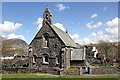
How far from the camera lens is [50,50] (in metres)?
51.3

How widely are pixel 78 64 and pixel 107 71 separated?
29.7ft

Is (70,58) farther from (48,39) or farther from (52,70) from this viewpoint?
(52,70)

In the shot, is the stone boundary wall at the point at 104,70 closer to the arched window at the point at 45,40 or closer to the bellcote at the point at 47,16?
the arched window at the point at 45,40

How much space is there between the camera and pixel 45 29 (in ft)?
169

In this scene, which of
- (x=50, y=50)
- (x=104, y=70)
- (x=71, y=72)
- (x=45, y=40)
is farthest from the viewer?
(x=45, y=40)

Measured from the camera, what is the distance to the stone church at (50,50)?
49.5m

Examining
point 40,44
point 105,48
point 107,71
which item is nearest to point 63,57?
point 40,44

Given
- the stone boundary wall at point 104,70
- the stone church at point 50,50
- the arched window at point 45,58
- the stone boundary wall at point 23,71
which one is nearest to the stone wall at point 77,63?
the stone church at point 50,50

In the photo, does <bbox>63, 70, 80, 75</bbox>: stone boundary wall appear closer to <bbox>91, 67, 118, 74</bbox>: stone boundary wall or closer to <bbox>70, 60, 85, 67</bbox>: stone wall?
<bbox>91, 67, 118, 74</bbox>: stone boundary wall

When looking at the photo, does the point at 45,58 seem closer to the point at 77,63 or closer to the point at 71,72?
the point at 77,63

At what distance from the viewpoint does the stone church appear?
162ft

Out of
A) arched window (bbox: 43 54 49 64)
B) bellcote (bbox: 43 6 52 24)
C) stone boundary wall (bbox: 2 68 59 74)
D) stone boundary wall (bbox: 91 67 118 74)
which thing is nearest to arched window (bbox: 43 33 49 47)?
arched window (bbox: 43 54 49 64)

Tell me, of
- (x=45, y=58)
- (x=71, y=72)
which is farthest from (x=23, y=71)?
(x=45, y=58)

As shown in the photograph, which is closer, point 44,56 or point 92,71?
point 92,71
